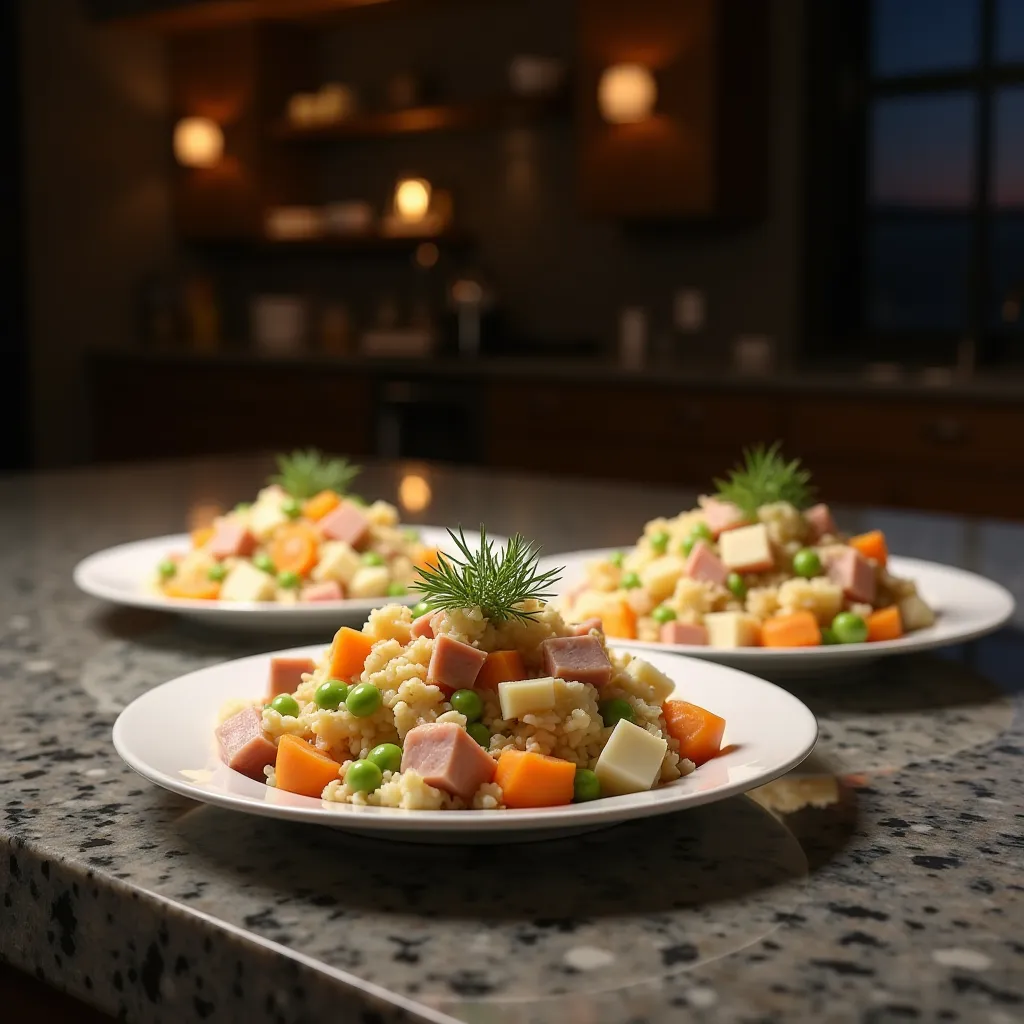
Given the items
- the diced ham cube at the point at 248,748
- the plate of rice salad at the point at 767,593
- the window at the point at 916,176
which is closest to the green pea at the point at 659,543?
the plate of rice salad at the point at 767,593

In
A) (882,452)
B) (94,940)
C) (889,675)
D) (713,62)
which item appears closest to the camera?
(94,940)

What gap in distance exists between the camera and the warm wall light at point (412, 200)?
619 cm

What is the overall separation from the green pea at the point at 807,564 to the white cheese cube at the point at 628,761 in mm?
467

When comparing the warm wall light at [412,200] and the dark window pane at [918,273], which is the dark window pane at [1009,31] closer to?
the dark window pane at [918,273]

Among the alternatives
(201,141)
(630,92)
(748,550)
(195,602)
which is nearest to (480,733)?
(748,550)

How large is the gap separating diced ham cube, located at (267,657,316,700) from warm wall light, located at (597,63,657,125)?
4.53 metres

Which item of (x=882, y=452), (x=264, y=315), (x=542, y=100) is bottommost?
(x=882, y=452)

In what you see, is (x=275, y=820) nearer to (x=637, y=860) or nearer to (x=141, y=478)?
(x=637, y=860)

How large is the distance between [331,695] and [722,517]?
1.82 feet

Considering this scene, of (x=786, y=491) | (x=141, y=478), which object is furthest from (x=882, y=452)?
(x=786, y=491)

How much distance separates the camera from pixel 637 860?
0.83 metres

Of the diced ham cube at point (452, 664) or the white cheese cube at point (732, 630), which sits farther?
the white cheese cube at point (732, 630)

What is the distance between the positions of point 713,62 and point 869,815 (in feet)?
14.9

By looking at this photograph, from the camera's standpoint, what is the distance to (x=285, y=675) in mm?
995
